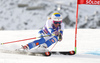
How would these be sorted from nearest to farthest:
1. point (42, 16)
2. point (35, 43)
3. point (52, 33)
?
point (35, 43), point (52, 33), point (42, 16)

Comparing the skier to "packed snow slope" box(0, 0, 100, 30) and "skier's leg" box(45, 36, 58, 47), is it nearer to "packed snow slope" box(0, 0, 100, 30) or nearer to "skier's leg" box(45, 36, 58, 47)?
"skier's leg" box(45, 36, 58, 47)

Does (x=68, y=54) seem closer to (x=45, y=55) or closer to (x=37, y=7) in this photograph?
(x=45, y=55)

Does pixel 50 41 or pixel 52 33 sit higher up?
pixel 52 33

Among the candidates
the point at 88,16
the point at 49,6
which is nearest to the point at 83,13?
the point at 88,16

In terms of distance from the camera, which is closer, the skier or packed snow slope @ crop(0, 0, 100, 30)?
the skier

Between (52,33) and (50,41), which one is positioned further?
(52,33)

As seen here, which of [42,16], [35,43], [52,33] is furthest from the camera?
[42,16]

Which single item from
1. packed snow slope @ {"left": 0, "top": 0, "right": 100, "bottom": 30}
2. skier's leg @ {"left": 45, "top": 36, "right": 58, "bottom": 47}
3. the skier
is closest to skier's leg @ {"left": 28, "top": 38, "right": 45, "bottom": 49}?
the skier

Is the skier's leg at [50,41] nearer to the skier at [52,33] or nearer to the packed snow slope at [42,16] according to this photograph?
the skier at [52,33]

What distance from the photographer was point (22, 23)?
8156 cm

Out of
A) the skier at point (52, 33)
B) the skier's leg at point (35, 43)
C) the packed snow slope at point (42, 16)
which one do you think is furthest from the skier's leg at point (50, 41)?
the packed snow slope at point (42, 16)

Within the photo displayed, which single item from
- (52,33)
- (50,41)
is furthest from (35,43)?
(52,33)

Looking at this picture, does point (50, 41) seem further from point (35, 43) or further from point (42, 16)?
point (42, 16)

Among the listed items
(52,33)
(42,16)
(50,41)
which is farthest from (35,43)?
(42,16)
